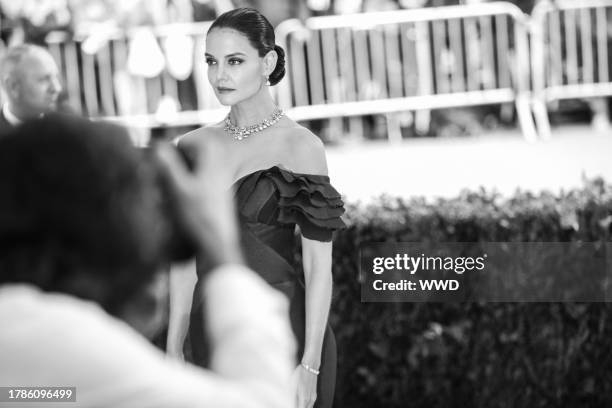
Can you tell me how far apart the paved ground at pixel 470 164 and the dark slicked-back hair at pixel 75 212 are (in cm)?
612

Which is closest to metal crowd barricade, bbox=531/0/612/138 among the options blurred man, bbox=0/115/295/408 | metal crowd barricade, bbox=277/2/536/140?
metal crowd barricade, bbox=277/2/536/140

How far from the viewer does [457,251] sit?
5.03 meters

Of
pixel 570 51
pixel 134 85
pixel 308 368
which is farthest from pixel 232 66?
pixel 570 51

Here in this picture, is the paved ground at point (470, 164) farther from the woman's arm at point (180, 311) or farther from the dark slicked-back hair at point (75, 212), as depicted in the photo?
the dark slicked-back hair at point (75, 212)

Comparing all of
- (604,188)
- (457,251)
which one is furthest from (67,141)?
(604,188)

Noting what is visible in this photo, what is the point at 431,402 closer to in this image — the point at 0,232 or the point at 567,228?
the point at 567,228

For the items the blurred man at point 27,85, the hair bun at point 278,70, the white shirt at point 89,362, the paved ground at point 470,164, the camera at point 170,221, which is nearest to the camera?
the white shirt at point 89,362

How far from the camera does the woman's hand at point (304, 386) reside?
330 centimetres

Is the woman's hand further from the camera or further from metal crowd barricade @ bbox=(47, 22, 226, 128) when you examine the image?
metal crowd barricade @ bbox=(47, 22, 226, 128)

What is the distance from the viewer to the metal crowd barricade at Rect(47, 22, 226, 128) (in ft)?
35.4

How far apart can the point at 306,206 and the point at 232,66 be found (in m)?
0.55

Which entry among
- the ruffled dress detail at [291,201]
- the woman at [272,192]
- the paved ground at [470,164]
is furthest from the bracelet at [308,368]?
the paved ground at [470,164]

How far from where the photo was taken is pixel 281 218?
3.35m

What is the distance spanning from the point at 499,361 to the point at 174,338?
215 cm
